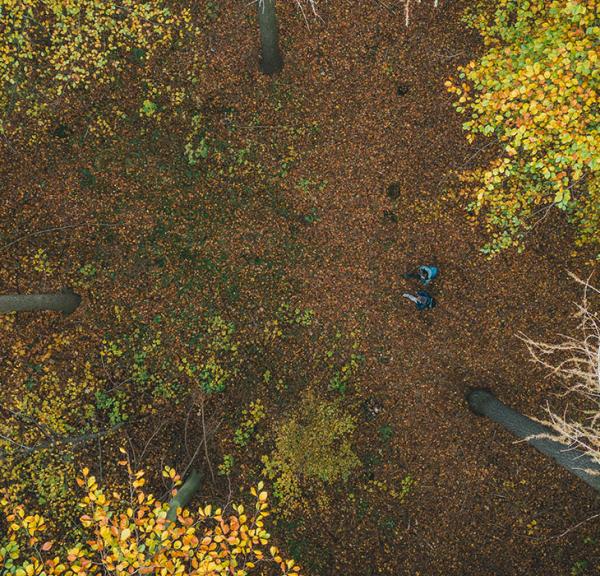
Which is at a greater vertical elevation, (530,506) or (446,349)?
(446,349)

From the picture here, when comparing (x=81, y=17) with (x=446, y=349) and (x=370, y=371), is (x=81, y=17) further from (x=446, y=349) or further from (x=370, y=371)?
(x=446, y=349)

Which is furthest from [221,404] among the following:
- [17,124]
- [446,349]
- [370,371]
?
[17,124]

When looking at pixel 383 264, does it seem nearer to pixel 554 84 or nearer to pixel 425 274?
pixel 425 274

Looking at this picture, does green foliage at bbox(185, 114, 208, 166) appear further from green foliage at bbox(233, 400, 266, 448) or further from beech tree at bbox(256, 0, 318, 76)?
green foliage at bbox(233, 400, 266, 448)

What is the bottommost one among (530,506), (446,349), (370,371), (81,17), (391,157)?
(530,506)

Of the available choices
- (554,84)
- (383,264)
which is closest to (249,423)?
(383,264)

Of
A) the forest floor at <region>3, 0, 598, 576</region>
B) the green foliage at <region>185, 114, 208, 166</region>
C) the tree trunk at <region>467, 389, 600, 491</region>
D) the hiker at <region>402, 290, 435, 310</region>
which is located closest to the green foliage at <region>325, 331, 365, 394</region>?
the forest floor at <region>3, 0, 598, 576</region>
